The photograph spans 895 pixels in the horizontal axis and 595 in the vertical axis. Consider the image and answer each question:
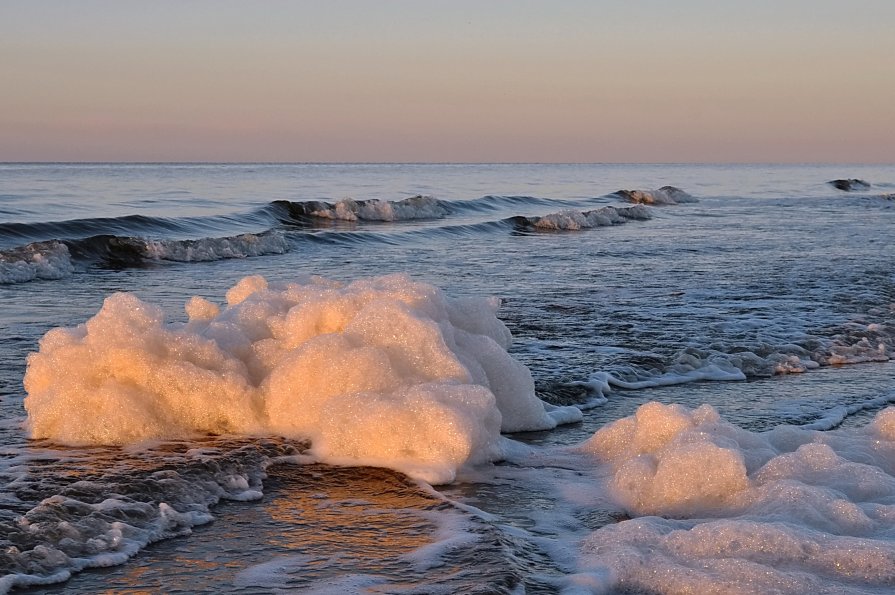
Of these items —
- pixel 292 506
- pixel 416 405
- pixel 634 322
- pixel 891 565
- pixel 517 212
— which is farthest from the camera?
pixel 517 212

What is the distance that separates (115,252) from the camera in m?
15.2

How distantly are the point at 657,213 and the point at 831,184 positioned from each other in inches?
1185

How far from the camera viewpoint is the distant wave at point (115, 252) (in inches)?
491

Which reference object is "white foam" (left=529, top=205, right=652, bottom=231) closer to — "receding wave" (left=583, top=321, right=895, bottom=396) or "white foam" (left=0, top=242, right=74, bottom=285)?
"white foam" (left=0, top=242, right=74, bottom=285)

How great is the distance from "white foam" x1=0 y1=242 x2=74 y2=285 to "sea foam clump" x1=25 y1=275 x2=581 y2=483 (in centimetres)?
722

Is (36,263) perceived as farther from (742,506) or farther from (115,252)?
(742,506)

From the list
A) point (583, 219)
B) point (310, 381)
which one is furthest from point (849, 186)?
point (310, 381)

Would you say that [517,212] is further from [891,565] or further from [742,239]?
[891,565]

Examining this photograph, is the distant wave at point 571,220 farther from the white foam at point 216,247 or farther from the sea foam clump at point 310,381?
the sea foam clump at point 310,381

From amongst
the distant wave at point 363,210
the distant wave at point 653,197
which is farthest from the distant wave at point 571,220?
the distant wave at point 653,197

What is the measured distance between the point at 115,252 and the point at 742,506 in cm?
1300

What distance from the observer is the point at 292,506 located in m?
4.03

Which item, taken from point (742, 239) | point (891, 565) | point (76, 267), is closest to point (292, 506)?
point (891, 565)

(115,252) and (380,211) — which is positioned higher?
(380,211)
